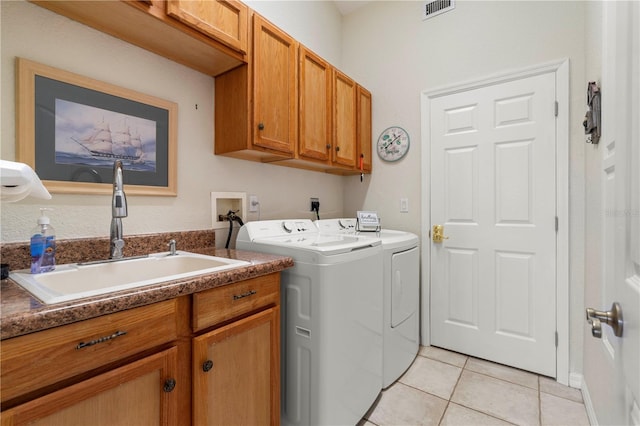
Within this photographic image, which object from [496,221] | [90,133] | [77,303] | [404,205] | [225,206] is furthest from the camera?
→ [404,205]

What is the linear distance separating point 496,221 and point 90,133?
8.39 ft

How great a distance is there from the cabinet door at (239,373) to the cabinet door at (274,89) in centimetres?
100

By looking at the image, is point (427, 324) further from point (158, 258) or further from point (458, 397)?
point (158, 258)

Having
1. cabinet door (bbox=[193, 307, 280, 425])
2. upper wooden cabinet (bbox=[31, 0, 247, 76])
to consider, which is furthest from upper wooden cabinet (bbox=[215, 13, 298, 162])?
cabinet door (bbox=[193, 307, 280, 425])

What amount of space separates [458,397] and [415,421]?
1.26 feet

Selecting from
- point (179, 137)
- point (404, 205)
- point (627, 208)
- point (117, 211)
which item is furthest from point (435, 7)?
point (117, 211)

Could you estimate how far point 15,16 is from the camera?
1090 mm

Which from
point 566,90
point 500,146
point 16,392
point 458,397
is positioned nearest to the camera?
point 16,392

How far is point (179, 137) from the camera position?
1614 millimetres

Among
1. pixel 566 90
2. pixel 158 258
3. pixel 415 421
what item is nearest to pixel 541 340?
pixel 415 421

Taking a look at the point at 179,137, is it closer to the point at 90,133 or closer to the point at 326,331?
the point at 90,133

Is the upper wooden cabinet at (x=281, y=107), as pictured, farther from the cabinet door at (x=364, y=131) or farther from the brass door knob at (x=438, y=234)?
the brass door knob at (x=438, y=234)

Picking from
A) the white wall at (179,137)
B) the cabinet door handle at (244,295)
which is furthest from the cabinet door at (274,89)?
the cabinet door handle at (244,295)

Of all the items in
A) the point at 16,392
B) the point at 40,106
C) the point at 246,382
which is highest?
the point at 40,106
